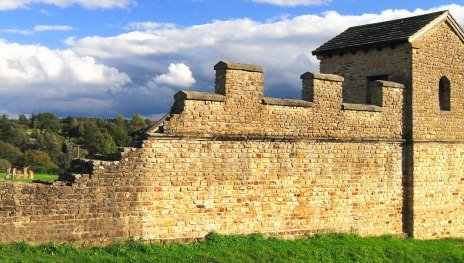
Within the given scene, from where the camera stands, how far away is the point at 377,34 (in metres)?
17.6

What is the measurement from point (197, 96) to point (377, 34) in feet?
25.2

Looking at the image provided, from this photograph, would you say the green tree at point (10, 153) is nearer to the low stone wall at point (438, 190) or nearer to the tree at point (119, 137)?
the tree at point (119, 137)

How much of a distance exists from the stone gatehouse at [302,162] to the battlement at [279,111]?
0.03 meters

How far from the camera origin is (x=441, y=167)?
1722 centimetres

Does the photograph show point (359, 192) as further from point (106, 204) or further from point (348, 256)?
point (106, 204)

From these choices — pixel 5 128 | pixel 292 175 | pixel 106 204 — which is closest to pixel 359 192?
pixel 292 175

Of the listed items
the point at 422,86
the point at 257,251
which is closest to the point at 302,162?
the point at 257,251

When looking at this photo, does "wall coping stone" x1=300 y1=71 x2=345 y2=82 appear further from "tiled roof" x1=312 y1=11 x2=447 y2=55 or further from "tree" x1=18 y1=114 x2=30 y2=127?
"tree" x1=18 y1=114 x2=30 y2=127

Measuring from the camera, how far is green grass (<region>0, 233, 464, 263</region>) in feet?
34.7

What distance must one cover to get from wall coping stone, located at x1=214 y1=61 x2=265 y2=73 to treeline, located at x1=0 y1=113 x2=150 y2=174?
29.3 meters

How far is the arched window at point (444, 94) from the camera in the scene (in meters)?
17.7

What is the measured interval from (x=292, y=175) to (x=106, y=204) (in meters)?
4.79

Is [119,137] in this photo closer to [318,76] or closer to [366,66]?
[366,66]

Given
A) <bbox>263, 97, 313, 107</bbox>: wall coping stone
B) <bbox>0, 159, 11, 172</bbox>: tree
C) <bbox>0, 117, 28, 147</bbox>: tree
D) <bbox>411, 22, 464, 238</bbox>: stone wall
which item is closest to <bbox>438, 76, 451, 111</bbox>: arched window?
<bbox>411, 22, 464, 238</bbox>: stone wall
